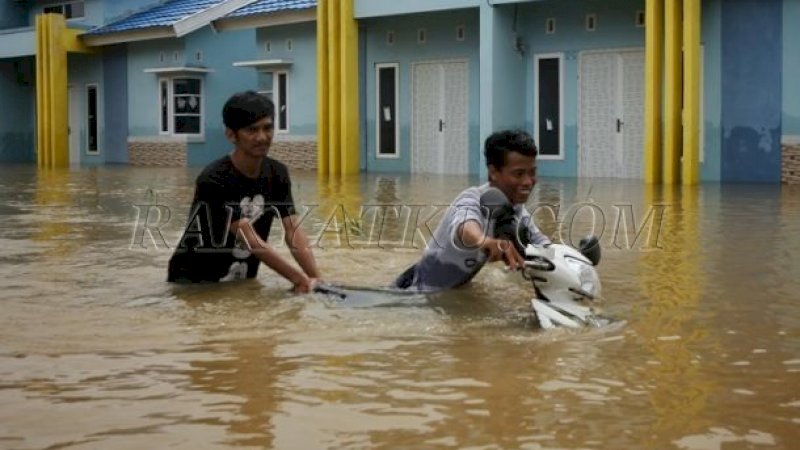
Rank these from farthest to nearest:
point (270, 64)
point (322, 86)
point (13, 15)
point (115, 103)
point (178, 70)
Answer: point (13, 15), point (115, 103), point (178, 70), point (270, 64), point (322, 86)

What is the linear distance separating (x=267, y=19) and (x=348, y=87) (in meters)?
3.52

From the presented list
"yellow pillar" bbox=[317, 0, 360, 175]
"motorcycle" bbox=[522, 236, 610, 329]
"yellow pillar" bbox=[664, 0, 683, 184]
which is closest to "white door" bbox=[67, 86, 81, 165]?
"yellow pillar" bbox=[317, 0, 360, 175]

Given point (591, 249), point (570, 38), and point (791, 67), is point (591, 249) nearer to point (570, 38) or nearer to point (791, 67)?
point (791, 67)

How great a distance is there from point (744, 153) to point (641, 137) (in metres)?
2.22

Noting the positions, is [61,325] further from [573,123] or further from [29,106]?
[29,106]

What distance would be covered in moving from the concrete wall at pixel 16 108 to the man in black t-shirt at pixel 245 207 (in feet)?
108

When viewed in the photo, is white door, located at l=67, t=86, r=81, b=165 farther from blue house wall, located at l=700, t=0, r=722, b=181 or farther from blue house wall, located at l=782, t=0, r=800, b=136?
blue house wall, located at l=782, t=0, r=800, b=136

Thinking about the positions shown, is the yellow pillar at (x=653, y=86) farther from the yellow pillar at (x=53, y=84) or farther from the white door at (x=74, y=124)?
the white door at (x=74, y=124)

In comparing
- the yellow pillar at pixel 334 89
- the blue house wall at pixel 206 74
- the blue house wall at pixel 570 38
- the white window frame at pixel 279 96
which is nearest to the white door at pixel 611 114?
the blue house wall at pixel 570 38

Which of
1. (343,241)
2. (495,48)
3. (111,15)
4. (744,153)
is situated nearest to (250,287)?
(343,241)

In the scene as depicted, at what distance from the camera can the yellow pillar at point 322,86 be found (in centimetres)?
2477

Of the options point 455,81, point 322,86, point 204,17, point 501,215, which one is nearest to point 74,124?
point 204,17

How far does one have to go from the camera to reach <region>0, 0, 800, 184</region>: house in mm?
19062

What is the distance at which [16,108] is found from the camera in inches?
1524
